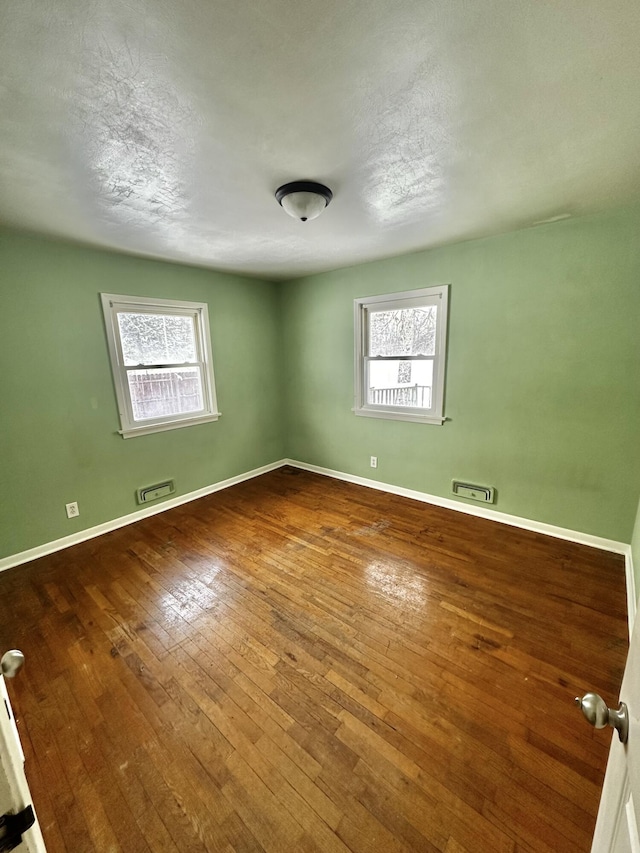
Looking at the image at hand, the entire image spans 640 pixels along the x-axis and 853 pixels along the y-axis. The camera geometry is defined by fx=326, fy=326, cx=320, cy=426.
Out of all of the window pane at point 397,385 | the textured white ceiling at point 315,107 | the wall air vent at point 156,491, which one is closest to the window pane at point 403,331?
the window pane at point 397,385

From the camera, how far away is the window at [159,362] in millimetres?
2900

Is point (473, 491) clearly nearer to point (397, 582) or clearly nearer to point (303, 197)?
point (397, 582)

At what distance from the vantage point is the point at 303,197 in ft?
5.60

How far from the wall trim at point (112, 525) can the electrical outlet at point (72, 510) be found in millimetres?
158

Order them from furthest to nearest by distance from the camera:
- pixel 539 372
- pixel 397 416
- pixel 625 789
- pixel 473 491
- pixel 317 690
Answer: pixel 397 416, pixel 473 491, pixel 539 372, pixel 317 690, pixel 625 789

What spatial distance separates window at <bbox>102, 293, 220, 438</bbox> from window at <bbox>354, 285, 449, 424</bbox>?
169cm

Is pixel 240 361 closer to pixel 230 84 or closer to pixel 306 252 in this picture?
pixel 306 252

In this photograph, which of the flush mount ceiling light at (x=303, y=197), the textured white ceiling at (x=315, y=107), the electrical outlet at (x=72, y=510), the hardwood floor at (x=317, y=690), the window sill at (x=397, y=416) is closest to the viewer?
the textured white ceiling at (x=315, y=107)

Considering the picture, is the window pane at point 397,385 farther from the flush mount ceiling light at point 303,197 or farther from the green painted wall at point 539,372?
the flush mount ceiling light at point 303,197

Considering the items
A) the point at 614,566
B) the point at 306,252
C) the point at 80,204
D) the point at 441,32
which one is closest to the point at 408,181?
the point at 441,32

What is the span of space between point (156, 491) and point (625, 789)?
346 centimetres

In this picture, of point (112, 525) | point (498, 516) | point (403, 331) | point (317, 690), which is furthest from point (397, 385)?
point (112, 525)

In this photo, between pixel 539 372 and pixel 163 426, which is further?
pixel 163 426

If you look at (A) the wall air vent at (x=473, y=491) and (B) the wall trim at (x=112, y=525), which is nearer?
(B) the wall trim at (x=112, y=525)
